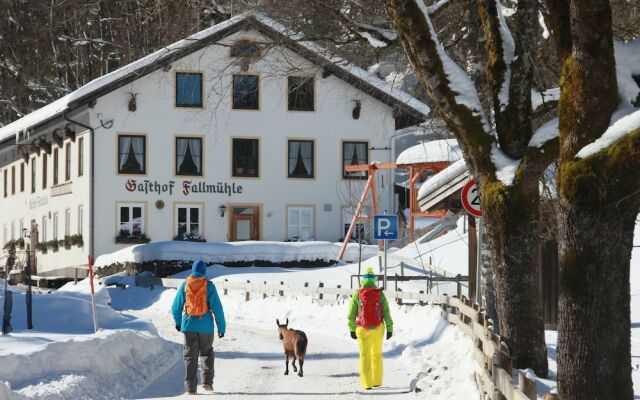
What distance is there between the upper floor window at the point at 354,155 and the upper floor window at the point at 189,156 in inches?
218

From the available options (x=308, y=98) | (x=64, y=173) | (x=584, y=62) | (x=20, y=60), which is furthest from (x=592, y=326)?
(x=20, y=60)

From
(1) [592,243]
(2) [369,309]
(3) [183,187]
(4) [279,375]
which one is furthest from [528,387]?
(3) [183,187]

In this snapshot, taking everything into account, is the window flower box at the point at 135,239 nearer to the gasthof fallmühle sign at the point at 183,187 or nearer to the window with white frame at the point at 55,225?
the gasthof fallmühle sign at the point at 183,187

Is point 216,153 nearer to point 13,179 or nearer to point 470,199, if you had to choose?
point 13,179

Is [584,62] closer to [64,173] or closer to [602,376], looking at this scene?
[602,376]

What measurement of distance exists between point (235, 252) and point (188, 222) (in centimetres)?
399

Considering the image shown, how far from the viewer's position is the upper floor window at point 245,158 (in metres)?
42.2

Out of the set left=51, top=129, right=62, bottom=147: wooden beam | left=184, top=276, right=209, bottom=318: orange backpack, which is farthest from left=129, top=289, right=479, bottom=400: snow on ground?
left=51, top=129, right=62, bottom=147: wooden beam

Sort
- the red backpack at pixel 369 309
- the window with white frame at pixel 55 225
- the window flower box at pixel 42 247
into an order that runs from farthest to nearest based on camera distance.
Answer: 1. the window flower box at pixel 42 247
2. the window with white frame at pixel 55 225
3. the red backpack at pixel 369 309

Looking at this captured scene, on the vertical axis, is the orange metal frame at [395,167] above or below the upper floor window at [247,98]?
below

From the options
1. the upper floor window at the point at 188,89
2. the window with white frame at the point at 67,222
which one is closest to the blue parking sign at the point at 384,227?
the upper floor window at the point at 188,89

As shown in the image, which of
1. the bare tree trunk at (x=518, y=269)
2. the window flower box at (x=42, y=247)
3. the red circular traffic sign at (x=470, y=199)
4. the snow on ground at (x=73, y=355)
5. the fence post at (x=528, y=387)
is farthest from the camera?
the window flower box at (x=42, y=247)

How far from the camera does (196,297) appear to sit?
1335 centimetres

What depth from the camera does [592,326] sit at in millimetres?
9250
